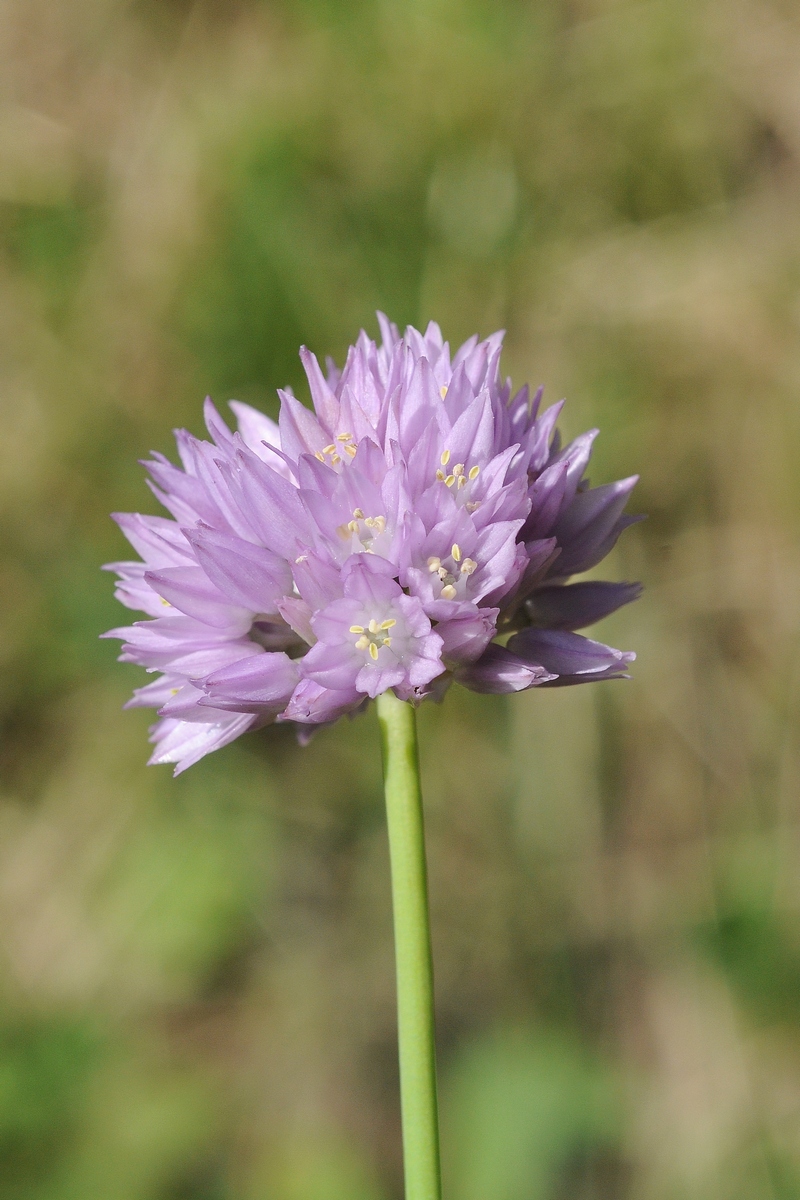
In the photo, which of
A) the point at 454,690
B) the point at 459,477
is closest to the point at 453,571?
the point at 459,477

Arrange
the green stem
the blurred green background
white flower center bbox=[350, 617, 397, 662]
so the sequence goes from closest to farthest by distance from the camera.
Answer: the green stem → white flower center bbox=[350, 617, 397, 662] → the blurred green background

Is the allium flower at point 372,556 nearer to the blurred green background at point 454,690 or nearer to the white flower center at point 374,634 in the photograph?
the white flower center at point 374,634

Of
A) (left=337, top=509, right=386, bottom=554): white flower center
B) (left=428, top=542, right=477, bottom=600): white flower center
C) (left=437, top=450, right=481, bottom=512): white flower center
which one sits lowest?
(left=428, top=542, right=477, bottom=600): white flower center

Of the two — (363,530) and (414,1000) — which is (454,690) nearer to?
(363,530)

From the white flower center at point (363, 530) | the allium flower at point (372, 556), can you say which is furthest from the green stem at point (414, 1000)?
the white flower center at point (363, 530)

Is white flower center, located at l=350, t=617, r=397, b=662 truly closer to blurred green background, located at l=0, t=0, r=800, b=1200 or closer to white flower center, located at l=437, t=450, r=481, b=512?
white flower center, located at l=437, t=450, r=481, b=512

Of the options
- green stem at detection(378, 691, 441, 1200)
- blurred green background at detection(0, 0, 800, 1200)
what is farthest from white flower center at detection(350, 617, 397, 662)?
blurred green background at detection(0, 0, 800, 1200)

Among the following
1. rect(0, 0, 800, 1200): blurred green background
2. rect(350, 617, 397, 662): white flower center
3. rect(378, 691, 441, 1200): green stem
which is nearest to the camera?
rect(378, 691, 441, 1200): green stem
